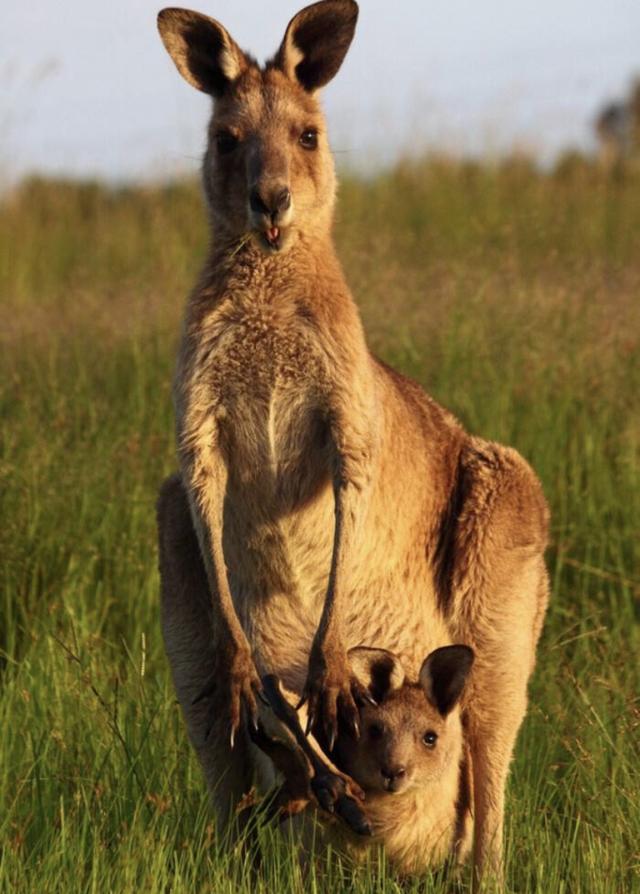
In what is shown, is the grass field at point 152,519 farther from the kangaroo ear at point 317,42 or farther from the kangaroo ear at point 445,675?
the kangaroo ear at point 317,42

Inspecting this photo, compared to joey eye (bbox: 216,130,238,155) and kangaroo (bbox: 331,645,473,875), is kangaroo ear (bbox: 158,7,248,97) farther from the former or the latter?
kangaroo (bbox: 331,645,473,875)

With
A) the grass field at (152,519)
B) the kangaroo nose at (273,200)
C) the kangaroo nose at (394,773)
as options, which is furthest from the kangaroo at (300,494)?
the grass field at (152,519)

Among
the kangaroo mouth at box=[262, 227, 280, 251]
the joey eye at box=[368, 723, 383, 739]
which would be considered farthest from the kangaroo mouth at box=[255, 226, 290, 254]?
the joey eye at box=[368, 723, 383, 739]

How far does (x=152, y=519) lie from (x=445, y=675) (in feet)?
6.60

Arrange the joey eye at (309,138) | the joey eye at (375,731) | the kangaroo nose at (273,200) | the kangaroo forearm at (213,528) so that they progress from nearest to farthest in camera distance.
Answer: the kangaroo nose at (273,200) < the kangaroo forearm at (213,528) < the joey eye at (375,731) < the joey eye at (309,138)

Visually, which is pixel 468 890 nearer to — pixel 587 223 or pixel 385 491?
pixel 385 491

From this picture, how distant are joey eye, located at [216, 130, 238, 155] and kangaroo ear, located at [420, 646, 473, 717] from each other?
137cm

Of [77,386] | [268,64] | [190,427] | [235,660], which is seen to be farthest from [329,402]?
[77,386]

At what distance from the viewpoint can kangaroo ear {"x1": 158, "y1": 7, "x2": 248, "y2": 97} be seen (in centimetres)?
424

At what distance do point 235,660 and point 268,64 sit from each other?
5.18 feet

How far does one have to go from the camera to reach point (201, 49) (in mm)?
4305

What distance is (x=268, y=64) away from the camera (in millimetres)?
4324

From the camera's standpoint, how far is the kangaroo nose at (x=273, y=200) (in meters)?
3.85

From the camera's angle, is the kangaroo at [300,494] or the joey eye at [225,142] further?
the joey eye at [225,142]
